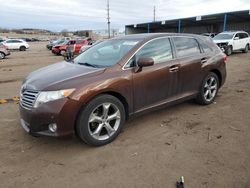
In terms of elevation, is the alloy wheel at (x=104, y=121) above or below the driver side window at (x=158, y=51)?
below

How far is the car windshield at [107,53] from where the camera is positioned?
13.3 ft

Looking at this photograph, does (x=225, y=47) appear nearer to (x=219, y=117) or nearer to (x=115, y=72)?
(x=219, y=117)

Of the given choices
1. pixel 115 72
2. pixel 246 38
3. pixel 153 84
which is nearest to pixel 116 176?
pixel 115 72

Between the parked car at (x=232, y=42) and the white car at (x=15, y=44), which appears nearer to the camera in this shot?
the parked car at (x=232, y=42)

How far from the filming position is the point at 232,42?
1741 cm

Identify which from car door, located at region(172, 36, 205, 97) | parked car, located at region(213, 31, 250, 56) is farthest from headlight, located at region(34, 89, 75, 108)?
parked car, located at region(213, 31, 250, 56)

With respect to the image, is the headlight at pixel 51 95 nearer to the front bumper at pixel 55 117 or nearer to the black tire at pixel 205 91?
the front bumper at pixel 55 117

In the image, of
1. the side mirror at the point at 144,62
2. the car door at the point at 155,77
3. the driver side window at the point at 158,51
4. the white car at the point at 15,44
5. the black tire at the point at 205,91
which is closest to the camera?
the side mirror at the point at 144,62

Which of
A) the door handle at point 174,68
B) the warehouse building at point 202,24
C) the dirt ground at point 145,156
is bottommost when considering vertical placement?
the dirt ground at point 145,156

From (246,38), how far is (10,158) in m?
19.9

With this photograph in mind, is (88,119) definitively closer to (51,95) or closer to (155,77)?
(51,95)

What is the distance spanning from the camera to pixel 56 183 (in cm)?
284

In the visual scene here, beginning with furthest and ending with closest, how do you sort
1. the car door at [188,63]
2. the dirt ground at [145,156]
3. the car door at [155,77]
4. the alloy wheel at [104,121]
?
the car door at [188,63] < the car door at [155,77] < the alloy wheel at [104,121] < the dirt ground at [145,156]

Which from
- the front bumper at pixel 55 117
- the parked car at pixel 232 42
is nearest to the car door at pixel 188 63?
the front bumper at pixel 55 117
